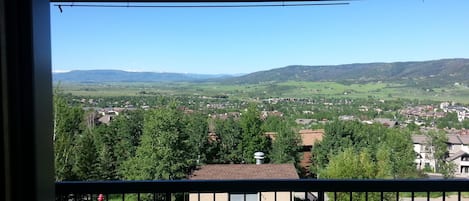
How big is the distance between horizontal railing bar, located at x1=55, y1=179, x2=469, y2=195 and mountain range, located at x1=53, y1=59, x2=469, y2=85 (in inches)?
102

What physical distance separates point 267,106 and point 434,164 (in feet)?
6.12

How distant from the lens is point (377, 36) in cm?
1073

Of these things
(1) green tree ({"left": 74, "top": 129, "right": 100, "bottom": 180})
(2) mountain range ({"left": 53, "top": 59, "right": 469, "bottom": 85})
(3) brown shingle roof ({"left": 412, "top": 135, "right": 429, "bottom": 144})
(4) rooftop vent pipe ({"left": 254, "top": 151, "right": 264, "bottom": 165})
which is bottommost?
(1) green tree ({"left": 74, "top": 129, "right": 100, "bottom": 180})

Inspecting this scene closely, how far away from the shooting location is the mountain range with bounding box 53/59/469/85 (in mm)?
4586

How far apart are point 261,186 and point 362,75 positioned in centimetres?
346

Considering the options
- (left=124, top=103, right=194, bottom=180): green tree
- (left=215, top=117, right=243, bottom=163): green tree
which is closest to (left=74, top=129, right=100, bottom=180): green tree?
(left=124, top=103, right=194, bottom=180): green tree

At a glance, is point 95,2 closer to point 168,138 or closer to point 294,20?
point 168,138

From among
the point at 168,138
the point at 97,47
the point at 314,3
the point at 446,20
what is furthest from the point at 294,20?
the point at 314,3

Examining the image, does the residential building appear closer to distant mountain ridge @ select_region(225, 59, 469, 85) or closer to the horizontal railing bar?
distant mountain ridge @ select_region(225, 59, 469, 85)

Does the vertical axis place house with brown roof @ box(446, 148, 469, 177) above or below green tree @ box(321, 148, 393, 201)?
above

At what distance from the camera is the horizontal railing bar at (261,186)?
2033mm

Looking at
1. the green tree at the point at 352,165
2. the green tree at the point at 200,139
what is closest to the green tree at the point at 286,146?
the green tree at the point at 352,165

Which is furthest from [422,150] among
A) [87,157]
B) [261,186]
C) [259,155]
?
[87,157]

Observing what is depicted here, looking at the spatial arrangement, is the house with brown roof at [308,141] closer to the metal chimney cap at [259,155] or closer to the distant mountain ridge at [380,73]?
the metal chimney cap at [259,155]
